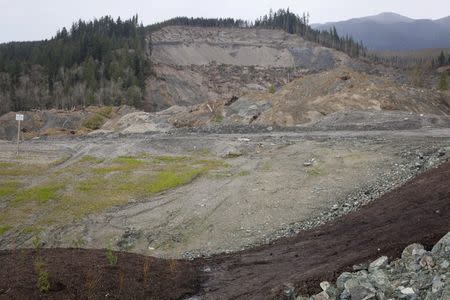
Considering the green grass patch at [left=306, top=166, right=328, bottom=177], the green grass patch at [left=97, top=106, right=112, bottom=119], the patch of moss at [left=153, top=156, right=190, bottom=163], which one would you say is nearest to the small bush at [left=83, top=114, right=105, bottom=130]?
the green grass patch at [left=97, top=106, right=112, bottom=119]

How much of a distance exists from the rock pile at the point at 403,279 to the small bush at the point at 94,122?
76491 millimetres

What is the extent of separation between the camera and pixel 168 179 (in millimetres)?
32969

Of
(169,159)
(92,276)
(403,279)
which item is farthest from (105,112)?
(403,279)

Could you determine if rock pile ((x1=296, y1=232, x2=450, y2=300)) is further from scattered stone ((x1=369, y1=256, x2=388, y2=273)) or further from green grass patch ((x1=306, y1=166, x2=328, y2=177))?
green grass patch ((x1=306, y1=166, x2=328, y2=177))

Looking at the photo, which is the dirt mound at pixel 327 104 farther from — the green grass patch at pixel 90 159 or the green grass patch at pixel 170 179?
the green grass patch at pixel 90 159

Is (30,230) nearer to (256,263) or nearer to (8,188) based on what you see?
(8,188)

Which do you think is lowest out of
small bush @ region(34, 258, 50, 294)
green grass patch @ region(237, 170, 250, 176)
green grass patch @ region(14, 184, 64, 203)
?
green grass patch @ region(14, 184, 64, 203)

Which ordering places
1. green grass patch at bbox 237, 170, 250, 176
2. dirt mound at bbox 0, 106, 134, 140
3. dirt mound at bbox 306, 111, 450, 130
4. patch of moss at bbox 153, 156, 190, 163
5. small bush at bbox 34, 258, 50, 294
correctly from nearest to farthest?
small bush at bbox 34, 258, 50, 294 < green grass patch at bbox 237, 170, 250, 176 < patch of moss at bbox 153, 156, 190, 163 < dirt mound at bbox 306, 111, 450, 130 < dirt mound at bbox 0, 106, 134, 140

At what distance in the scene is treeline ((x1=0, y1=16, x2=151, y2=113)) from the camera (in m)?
134

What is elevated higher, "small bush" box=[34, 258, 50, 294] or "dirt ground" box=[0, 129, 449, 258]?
"small bush" box=[34, 258, 50, 294]

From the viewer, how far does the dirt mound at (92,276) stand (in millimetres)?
13398

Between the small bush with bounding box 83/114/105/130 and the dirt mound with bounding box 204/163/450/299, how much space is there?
223ft

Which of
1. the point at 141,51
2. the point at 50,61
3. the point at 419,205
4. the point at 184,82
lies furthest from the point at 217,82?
the point at 419,205

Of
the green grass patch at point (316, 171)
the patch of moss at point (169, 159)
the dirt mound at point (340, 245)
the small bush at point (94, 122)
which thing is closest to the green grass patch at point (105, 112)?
the small bush at point (94, 122)
